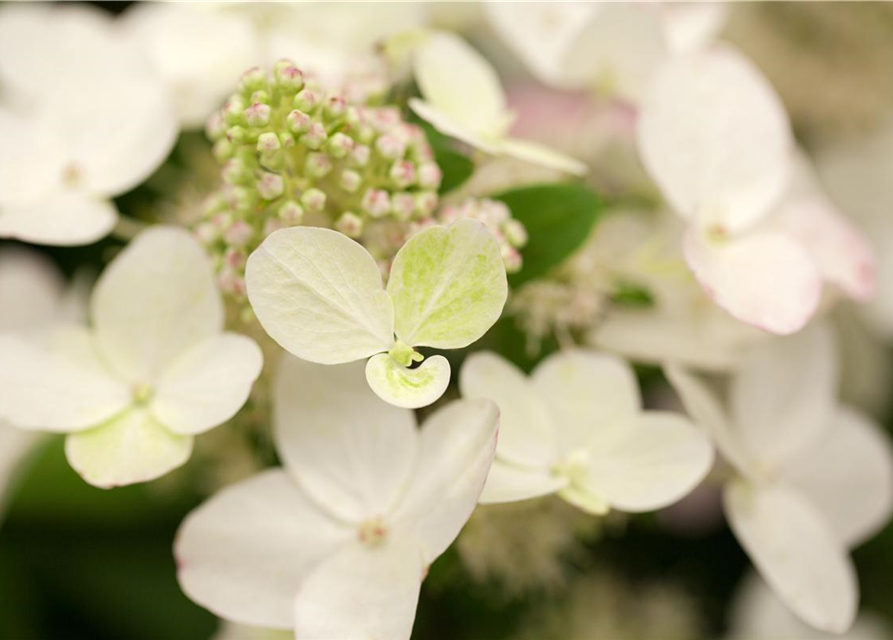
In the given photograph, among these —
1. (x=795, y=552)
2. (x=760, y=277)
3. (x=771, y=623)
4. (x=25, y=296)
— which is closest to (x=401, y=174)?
(x=760, y=277)

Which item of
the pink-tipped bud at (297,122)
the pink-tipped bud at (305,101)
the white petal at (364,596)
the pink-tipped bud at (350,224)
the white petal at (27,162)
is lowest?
the white petal at (364,596)

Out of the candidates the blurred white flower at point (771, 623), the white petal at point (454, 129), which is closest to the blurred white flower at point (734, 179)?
the white petal at point (454, 129)

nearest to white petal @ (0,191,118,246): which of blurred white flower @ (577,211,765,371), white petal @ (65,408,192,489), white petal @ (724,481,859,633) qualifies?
white petal @ (65,408,192,489)

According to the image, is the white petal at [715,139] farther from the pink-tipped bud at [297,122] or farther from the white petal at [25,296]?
the white petal at [25,296]

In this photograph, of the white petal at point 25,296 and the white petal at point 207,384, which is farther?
the white petal at point 25,296

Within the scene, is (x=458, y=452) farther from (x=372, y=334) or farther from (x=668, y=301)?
(x=668, y=301)

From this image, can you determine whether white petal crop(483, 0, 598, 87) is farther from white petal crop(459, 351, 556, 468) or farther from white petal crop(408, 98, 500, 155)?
white petal crop(459, 351, 556, 468)

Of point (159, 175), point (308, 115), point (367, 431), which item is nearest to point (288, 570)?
point (367, 431)
